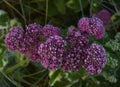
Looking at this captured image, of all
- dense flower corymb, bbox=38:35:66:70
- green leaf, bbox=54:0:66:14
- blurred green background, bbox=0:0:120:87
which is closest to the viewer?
dense flower corymb, bbox=38:35:66:70

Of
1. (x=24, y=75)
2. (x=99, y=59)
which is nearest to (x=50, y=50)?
(x=99, y=59)

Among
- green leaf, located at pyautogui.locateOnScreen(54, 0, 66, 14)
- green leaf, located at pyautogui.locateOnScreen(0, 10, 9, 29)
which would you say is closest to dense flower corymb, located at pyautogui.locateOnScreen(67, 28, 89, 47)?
green leaf, located at pyautogui.locateOnScreen(0, 10, 9, 29)

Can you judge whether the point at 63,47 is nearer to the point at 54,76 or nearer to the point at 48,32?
the point at 48,32

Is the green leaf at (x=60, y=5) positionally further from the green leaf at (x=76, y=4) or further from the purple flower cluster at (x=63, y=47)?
the purple flower cluster at (x=63, y=47)

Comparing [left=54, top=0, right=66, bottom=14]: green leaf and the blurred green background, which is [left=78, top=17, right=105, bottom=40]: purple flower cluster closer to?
the blurred green background

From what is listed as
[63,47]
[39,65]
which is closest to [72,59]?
[63,47]

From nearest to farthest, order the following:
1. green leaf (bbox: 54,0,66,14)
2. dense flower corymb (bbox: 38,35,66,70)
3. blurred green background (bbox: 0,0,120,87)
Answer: dense flower corymb (bbox: 38,35,66,70) < blurred green background (bbox: 0,0,120,87) < green leaf (bbox: 54,0,66,14)

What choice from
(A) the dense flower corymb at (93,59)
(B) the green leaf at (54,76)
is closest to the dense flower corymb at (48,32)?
(A) the dense flower corymb at (93,59)
